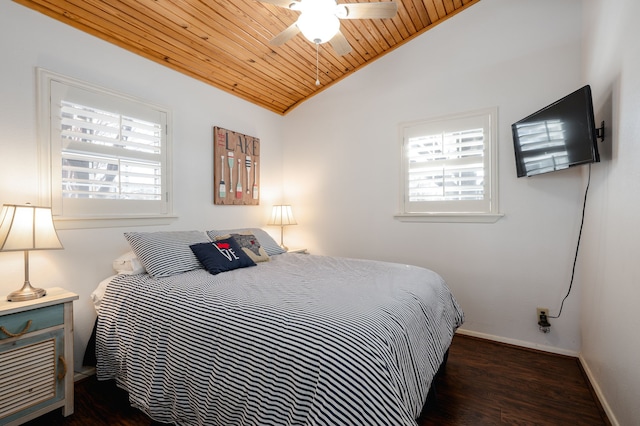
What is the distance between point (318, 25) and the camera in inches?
70.2

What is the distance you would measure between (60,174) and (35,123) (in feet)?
1.17

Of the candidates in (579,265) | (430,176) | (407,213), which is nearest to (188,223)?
(407,213)

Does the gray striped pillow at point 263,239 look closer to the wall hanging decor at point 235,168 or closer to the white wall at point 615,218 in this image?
the wall hanging decor at point 235,168

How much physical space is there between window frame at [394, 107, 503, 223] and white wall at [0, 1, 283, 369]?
6.71 ft

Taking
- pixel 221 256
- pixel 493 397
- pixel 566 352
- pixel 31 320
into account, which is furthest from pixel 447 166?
pixel 31 320

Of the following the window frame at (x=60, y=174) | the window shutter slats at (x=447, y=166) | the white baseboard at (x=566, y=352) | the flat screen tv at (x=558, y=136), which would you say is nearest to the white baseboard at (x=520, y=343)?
the white baseboard at (x=566, y=352)

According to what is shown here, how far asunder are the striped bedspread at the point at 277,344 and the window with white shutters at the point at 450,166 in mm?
1167

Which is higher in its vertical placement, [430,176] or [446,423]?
[430,176]

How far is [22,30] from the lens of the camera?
78.8 inches

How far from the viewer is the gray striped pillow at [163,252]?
2.16 metres

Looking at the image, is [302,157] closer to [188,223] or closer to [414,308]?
[188,223]

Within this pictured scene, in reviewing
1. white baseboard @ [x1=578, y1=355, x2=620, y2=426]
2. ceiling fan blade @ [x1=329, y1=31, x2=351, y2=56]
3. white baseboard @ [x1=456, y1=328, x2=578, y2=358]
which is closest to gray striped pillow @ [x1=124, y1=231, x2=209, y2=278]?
ceiling fan blade @ [x1=329, y1=31, x2=351, y2=56]

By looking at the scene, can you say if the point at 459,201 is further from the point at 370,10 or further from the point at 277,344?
the point at 277,344

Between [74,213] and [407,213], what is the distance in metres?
2.94
